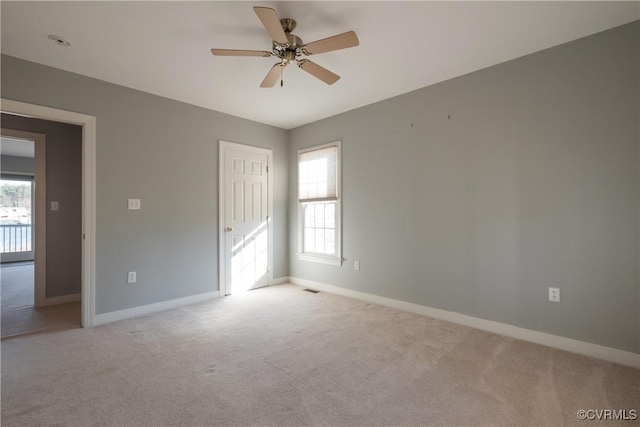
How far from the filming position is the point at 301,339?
9.20ft

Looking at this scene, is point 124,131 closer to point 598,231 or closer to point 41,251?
point 41,251

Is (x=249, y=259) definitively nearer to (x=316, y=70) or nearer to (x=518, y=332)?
(x=316, y=70)

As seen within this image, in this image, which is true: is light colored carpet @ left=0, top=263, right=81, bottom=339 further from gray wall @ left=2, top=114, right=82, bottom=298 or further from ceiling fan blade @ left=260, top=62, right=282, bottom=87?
ceiling fan blade @ left=260, top=62, right=282, bottom=87

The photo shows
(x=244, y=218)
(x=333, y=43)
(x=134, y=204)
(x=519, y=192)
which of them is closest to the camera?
(x=333, y=43)

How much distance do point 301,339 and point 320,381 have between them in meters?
0.73

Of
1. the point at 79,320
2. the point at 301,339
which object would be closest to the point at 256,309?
the point at 301,339

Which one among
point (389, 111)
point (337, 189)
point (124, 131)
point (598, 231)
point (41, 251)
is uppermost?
point (389, 111)

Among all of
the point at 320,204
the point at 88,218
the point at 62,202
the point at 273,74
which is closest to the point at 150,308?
the point at 88,218

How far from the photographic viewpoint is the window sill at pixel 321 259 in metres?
4.37

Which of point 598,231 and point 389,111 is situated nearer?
point 598,231

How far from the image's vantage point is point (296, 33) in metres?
2.42

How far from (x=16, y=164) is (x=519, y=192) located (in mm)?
10182

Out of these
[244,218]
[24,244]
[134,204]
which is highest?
[134,204]

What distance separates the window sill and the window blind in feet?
2.86
